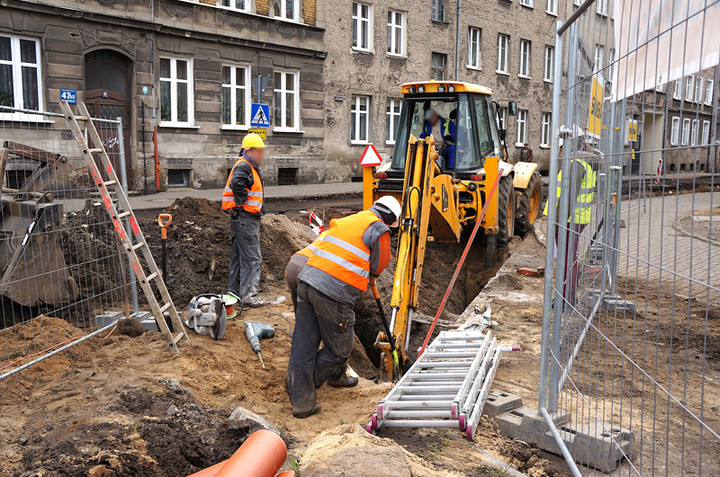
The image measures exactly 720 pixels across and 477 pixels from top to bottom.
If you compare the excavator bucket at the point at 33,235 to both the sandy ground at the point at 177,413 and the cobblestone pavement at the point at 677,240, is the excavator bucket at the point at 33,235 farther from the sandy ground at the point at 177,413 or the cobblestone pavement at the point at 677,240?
the cobblestone pavement at the point at 677,240

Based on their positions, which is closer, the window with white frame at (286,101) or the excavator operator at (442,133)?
the excavator operator at (442,133)

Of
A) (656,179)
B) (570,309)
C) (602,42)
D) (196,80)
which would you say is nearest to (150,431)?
(570,309)

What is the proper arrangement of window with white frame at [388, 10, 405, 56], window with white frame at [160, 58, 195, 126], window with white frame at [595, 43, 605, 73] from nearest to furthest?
1. window with white frame at [595, 43, 605, 73]
2. window with white frame at [160, 58, 195, 126]
3. window with white frame at [388, 10, 405, 56]

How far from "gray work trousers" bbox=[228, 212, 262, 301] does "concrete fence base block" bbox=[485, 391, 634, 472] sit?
373cm

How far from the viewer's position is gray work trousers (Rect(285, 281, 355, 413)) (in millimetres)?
4914

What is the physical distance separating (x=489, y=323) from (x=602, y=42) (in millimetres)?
3580

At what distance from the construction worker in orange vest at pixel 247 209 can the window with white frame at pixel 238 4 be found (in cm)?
1309

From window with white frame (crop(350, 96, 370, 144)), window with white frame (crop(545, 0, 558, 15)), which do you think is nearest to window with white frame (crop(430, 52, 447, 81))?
window with white frame (crop(350, 96, 370, 144))

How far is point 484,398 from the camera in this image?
14.1 feet

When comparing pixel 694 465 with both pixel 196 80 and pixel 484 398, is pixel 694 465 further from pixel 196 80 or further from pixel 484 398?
pixel 196 80

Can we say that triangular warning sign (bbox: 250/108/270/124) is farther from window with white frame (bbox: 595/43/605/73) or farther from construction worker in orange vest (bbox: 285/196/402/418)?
window with white frame (bbox: 595/43/605/73)

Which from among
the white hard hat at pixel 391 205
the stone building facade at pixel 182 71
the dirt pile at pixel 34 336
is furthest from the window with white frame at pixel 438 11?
the dirt pile at pixel 34 336

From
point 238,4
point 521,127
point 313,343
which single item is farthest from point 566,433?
point 521,127

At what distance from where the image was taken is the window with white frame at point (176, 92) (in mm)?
17812
